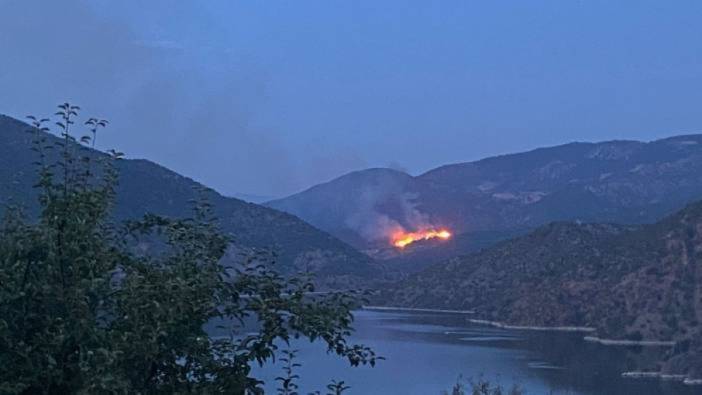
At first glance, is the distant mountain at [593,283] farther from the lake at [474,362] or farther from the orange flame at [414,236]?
the orange flame at [414,236]

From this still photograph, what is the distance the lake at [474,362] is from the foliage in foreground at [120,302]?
2575cm

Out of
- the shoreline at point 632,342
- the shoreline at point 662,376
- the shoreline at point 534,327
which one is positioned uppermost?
the shoreline at point 534,327

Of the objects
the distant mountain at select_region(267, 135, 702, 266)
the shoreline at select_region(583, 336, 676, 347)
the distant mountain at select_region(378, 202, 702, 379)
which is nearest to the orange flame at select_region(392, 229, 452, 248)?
the distant mountain at select_region(267, 135, 702, 266)

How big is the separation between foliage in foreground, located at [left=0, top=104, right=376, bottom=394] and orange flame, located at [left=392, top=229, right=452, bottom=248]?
15261 centimetres

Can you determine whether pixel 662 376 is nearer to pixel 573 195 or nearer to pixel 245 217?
pixel 245 217

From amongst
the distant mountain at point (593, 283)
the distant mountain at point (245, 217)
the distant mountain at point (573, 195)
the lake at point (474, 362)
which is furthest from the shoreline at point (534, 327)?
the distant mountain at point (573, 195)

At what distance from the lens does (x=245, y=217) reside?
9356 centimetres

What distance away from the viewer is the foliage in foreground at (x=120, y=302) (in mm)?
6086

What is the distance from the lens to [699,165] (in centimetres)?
17238

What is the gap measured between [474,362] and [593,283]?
81.3 feet

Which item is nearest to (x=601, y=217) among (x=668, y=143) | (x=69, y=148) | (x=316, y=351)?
(x=668, y=143)

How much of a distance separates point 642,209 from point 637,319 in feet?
246

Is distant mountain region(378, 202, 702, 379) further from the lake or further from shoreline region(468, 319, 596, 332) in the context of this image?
the lake

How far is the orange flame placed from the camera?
165 metres
